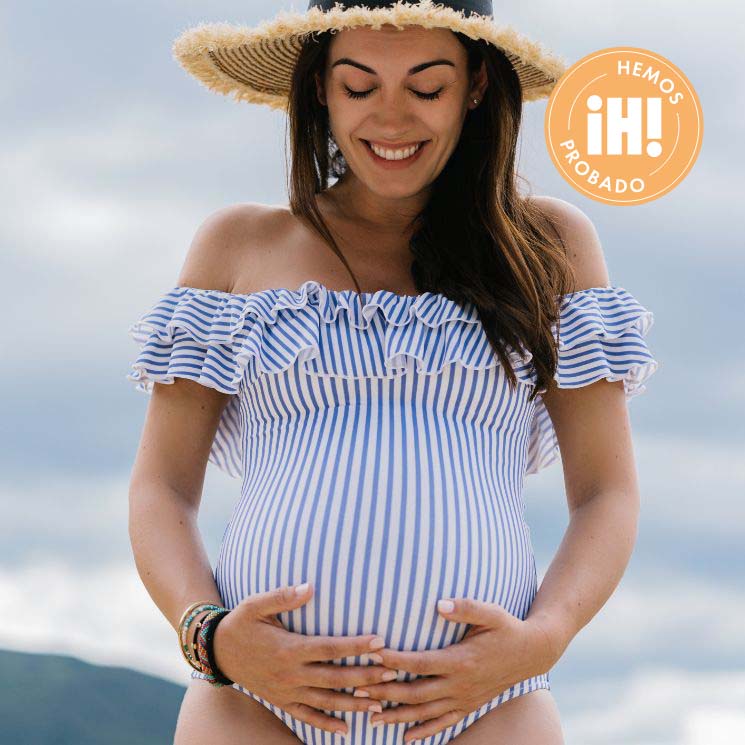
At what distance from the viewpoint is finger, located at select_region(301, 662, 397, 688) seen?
2055mm

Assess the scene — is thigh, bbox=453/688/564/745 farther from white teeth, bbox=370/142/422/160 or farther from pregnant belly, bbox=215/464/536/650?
white teeth, bbox=370/142/422/160

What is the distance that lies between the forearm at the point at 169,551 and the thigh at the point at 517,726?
0.52 metres

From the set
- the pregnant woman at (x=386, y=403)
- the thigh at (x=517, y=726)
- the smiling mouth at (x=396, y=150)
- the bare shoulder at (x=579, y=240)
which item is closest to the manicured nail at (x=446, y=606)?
the pregnant woman at (x=386, y=403)

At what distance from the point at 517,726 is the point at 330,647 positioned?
15.1 inches

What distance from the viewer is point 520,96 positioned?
264cm

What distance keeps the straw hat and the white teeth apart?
0.76 ft

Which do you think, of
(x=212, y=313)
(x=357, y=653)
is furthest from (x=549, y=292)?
(x=357, y=653)

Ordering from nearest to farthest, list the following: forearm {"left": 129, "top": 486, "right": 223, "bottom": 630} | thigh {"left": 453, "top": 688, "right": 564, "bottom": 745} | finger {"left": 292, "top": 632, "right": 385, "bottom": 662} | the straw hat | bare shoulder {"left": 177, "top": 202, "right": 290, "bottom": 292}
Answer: finger {"left": 292, "top": 632, "right": 385, "bottom": 662} < thigh {"left": 453, "top": 688, "right": 564, "bottom": 745} < forearm {"left": 129, "top": 486, "right": 223, "bottom": 630} < the straw hat < bare shoulder {"left": 177, "top": 202, "right": 290, "bottom": 292}

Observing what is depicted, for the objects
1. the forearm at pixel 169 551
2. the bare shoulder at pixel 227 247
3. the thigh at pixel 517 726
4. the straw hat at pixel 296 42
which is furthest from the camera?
the bare shoulder at pixel 227 247

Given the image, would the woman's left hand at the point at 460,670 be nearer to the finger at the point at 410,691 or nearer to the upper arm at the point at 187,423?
the finger at the point at 410,691

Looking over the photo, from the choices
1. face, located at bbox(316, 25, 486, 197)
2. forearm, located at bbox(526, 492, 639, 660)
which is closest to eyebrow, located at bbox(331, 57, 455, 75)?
face, located at bbox(316, 25, 486, 197)

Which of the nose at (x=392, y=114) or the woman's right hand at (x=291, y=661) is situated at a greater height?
the nose at (x=392, y=114)

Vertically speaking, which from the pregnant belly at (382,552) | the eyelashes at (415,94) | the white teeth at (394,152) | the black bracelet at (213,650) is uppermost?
the eyelashes at (415,94)

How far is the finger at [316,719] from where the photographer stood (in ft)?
6.86
